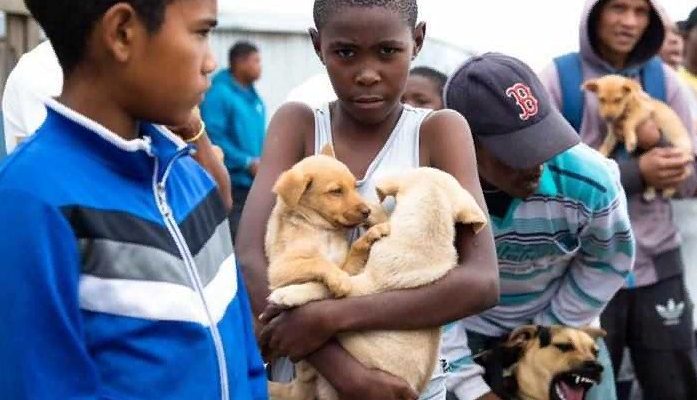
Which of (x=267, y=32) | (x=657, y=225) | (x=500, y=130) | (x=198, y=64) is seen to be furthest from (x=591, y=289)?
(x=267, y=32)

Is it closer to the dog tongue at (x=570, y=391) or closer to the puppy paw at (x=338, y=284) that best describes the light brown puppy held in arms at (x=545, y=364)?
the dog tongue at (x=570, y=391)

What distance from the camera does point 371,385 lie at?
112 inches

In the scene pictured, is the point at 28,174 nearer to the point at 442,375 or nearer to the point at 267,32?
the point at 442,375

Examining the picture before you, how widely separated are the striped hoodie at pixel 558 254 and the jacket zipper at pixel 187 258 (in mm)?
1559

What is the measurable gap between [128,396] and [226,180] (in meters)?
1.79

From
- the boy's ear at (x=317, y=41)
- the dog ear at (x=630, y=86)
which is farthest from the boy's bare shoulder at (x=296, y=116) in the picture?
the dog ear at (x=630, y=86)

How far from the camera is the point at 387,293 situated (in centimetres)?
287

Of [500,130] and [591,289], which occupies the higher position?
[500,130]

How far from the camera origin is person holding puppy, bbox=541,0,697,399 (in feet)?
16.9

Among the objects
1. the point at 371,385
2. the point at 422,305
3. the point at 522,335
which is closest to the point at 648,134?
the point at 522,335

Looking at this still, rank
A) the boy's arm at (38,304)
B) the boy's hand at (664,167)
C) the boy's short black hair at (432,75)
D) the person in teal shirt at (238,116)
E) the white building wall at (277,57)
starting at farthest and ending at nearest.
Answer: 1. the white building wall at (277,57)
2. the person in teal shirt at (238,116)
3. the boy's short black hair at (432,75)
4. the boy's hand at (664,167)
5. the boy's arm at (38,304)

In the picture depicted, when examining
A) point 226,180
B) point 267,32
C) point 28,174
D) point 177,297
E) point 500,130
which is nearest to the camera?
point 28,174

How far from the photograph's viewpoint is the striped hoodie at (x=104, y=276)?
2090 mm

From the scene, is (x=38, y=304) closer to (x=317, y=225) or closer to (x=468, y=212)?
(x=317, y=225)
